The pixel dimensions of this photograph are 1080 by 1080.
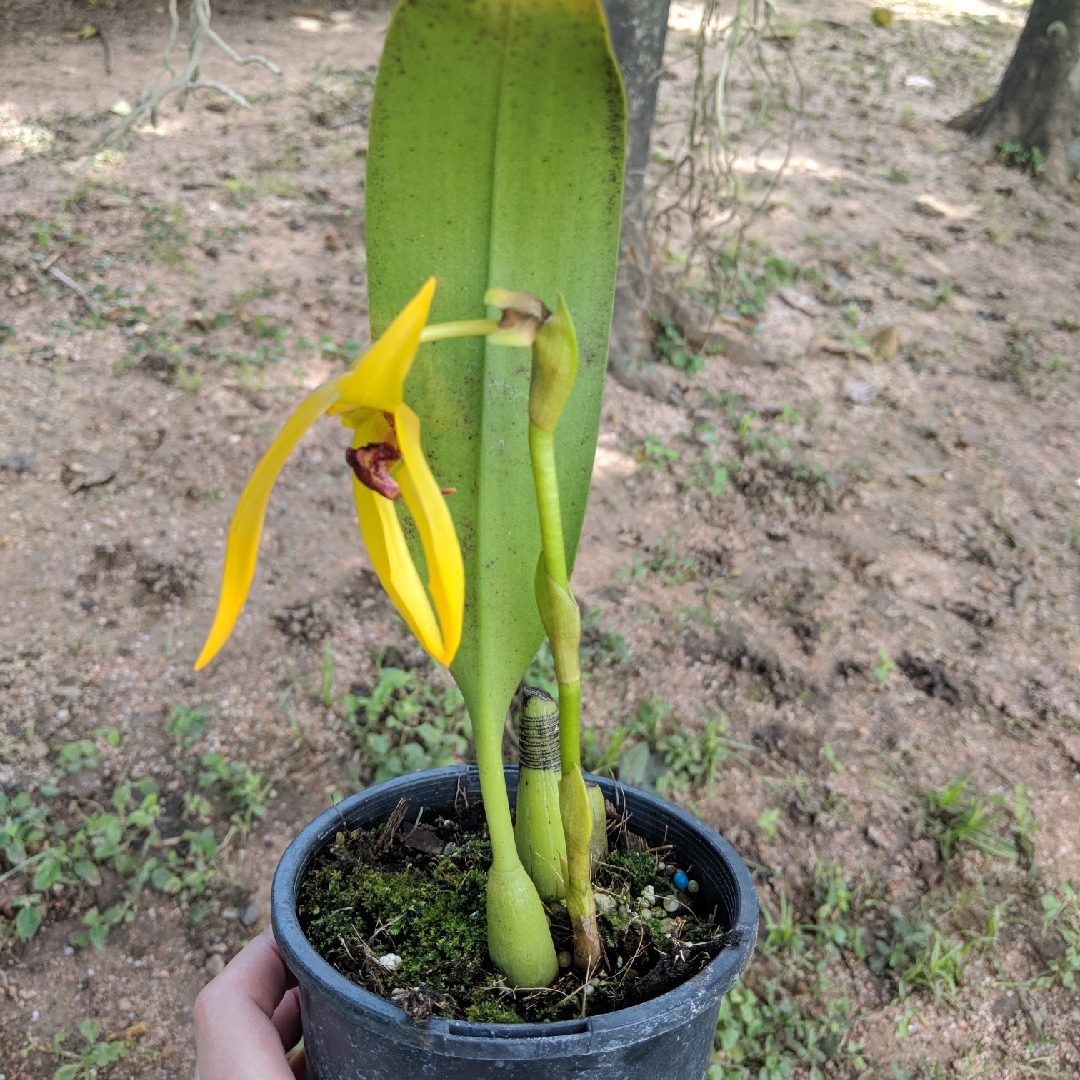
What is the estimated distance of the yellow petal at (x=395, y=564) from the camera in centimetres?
46

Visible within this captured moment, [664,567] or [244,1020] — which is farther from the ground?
[244,1020]

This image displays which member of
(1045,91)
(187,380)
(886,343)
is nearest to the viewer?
(187,380)

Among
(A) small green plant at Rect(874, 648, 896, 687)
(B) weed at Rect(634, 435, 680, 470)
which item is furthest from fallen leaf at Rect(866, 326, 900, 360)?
(A) small green plant at Rect(874, 648, 896, 687)

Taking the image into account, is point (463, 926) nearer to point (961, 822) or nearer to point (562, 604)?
point (562, 604)

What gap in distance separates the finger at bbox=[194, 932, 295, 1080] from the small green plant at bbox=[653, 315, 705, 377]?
1.95m

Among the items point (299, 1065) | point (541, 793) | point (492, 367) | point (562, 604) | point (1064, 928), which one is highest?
point (492, 367)

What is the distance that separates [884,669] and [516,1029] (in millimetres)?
1293

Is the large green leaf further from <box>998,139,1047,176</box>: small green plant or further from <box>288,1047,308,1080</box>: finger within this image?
<box>998,139,1047,176</box>: small green plant

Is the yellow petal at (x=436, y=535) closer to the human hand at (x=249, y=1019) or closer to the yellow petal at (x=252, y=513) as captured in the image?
the yellow petal at (x=252, y=513)

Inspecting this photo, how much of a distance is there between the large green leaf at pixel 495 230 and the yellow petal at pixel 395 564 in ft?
0.40

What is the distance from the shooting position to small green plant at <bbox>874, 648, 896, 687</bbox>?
1675 millimetres

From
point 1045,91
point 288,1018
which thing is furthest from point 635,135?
point 1045,91

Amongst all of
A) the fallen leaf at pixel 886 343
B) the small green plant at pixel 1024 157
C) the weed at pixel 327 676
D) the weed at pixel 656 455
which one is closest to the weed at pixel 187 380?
the weed at pixel 327 676

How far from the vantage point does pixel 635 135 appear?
2.09 metres
